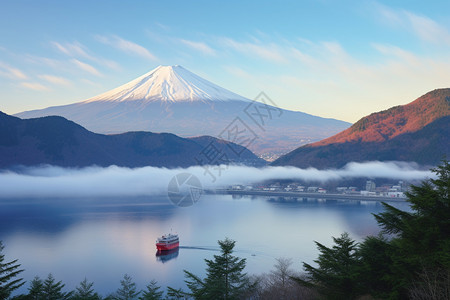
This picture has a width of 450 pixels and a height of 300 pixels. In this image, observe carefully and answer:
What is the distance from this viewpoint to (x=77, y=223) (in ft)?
117

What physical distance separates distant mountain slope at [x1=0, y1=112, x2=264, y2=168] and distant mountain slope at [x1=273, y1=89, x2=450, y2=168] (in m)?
21.3

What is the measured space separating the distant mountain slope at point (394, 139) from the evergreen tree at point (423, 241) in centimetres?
6155

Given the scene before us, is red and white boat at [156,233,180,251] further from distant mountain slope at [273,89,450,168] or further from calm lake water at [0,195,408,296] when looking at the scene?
distant mountain slope at [273,89,450,168]

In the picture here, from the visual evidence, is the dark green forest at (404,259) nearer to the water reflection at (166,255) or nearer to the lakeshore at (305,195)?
the water reflection at (166,255)

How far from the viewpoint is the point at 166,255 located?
2377cm

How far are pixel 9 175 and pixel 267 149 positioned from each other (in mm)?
64224

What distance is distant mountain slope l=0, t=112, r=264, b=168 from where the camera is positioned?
7212 centimetres

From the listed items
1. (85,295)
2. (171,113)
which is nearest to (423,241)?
(85,295)

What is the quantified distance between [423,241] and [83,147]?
7992cm

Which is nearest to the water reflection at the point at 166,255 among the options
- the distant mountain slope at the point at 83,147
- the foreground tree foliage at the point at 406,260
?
the foreground tree foliage at the point at 406,260

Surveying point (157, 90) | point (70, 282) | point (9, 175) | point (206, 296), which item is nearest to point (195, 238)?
point (70, 282)

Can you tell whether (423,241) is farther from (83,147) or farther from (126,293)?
(83,147)

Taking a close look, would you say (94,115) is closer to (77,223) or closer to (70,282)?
(77,223)

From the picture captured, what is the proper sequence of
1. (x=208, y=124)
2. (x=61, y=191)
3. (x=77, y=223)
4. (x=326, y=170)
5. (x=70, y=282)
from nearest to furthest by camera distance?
(x=70, y=282) < (x=77, y=223) < (x=61, y=191) < (x=326, y=170) < (x=208, y=124)
